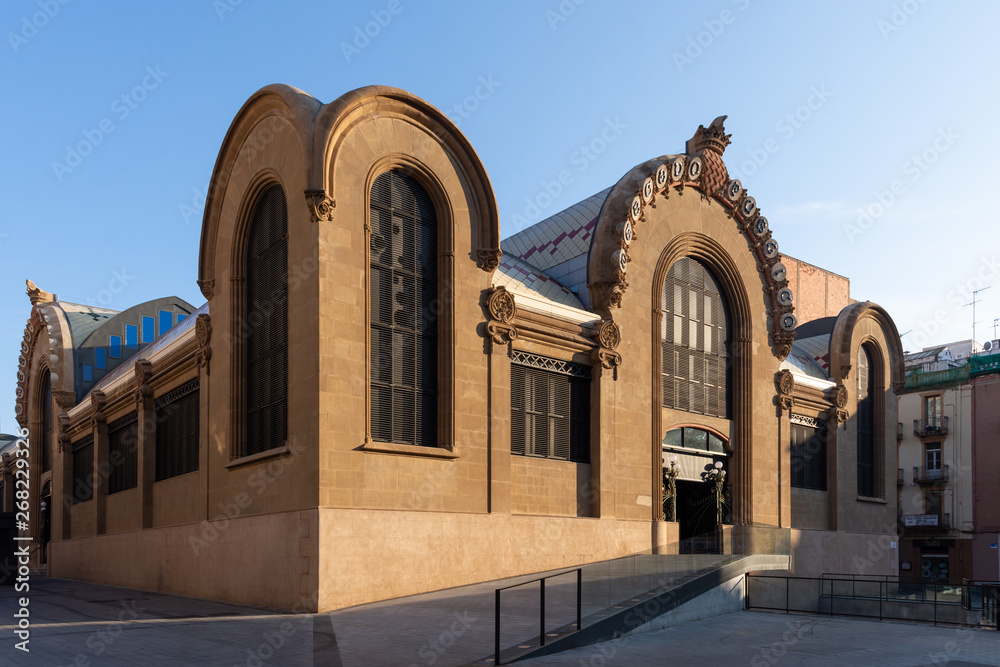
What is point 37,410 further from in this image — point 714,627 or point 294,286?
point 714,627

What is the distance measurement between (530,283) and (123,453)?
17572 millimetres

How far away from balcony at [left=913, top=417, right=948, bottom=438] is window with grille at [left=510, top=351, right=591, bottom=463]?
1381 inches

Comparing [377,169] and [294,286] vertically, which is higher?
[377,169]

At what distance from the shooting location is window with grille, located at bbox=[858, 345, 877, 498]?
38.2 metres

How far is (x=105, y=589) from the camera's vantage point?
29.6m

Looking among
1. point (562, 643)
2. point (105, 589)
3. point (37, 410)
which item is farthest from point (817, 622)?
point (37, 410)

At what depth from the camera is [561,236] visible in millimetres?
31500

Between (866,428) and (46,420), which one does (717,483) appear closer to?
(866,428)

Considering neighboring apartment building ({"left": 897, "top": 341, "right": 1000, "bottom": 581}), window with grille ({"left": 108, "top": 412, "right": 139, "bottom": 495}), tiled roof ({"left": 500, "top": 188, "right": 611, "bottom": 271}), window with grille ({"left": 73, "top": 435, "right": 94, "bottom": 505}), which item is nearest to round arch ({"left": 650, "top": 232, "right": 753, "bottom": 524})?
tiled roof ({"left": 500, "top": 188, "right": 611, "bottom": 271})

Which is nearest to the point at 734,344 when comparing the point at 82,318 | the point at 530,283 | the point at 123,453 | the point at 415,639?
the point at 530,283

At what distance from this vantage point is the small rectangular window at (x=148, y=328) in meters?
44.5

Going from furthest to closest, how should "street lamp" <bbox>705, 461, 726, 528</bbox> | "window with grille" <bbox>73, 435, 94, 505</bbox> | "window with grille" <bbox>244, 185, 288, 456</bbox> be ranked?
"window with grille" <bbox>73, 435, 94, 505</bbox>
"street lamp" <bbox>705, 461, 726, 528</bbox>
"window with grille" <bbox>244, 185, 288, 456</bbox>

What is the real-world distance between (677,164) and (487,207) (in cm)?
887

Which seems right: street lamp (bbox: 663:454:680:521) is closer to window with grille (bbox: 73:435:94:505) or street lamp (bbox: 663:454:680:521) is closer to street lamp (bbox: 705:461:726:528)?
street lamp (bbox: 705:461:726:528)
